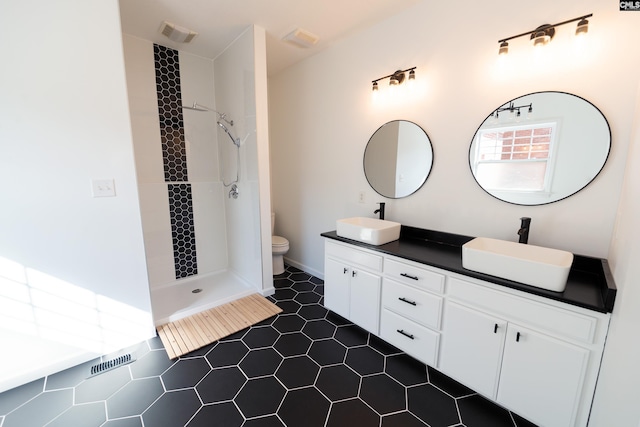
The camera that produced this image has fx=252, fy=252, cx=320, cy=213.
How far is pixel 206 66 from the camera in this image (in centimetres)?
305

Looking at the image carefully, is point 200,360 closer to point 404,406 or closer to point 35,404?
point 35,404

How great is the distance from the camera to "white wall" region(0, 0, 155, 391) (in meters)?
1.50

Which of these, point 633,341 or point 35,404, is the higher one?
point 633,341

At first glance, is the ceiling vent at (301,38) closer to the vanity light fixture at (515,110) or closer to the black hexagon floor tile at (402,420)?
the vanity light fixture at (515,110)

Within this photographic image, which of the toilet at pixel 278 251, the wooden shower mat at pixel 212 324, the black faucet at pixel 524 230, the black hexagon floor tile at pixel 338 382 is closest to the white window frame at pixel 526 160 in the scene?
the black faucet at pixel 524 230

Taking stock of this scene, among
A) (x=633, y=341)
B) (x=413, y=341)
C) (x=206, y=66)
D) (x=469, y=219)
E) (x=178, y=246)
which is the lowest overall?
(x=413, y=341)

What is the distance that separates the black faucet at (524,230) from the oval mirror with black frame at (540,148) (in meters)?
0.16

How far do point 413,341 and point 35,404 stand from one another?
236cm

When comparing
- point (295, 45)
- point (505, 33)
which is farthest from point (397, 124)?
point (295, 45)

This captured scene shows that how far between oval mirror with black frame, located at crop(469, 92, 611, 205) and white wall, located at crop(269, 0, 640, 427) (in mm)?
47

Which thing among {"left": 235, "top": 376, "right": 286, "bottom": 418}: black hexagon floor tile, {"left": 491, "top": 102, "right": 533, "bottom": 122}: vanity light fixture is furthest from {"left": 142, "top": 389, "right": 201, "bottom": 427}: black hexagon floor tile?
{"left": 491, "top": 102, "right": 533, "bottom": 122}: vanity light fixture

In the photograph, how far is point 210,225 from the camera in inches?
129

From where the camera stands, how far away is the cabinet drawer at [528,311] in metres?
1.13

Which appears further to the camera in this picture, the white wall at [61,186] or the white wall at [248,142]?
the white wall at [248,142]
